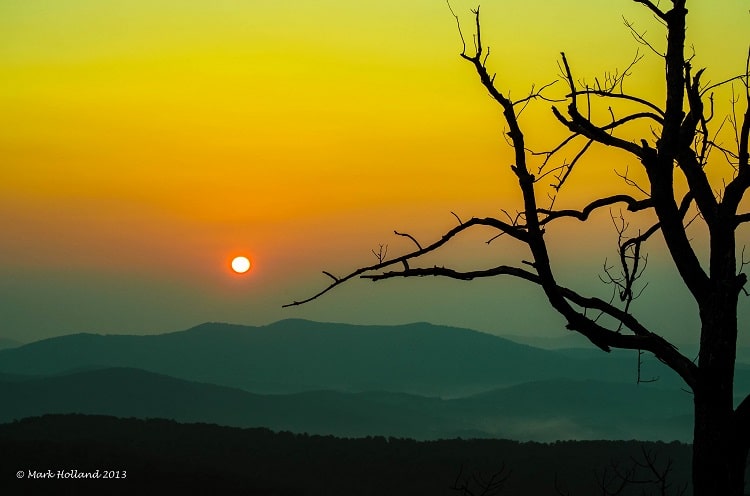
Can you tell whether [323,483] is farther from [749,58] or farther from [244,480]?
[749,58]

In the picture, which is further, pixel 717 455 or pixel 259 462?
pixel 259 462

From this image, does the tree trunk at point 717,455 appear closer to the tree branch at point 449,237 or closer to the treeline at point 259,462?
the tree branch at point 449,237

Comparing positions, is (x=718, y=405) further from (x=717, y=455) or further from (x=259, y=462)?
(x=259, y=462)

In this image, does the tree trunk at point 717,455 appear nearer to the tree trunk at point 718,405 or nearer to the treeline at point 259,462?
the tree trunk at point 718,405

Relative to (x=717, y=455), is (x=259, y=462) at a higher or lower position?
lower

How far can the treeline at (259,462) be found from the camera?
46188mm

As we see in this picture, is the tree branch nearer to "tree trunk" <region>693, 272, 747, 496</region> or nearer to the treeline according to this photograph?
"tree trunk" <region>693, 272, 747, 496</region>

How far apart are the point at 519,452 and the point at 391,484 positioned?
36.9ft

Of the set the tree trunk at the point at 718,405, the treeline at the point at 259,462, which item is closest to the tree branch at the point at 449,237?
the tree trunk at the point at 718,405

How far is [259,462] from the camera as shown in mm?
57281

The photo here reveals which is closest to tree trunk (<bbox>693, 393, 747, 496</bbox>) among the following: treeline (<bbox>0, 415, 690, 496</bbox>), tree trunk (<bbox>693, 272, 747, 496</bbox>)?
tree trunk (<bbox>693, 272, 747, 496</bbox>)

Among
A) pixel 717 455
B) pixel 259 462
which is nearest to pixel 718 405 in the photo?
pixel 717 455

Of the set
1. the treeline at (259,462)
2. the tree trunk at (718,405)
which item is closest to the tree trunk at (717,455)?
the tree trunk at (718,405)

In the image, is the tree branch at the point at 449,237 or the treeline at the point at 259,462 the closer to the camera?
the tree branch at the point at 449,237
